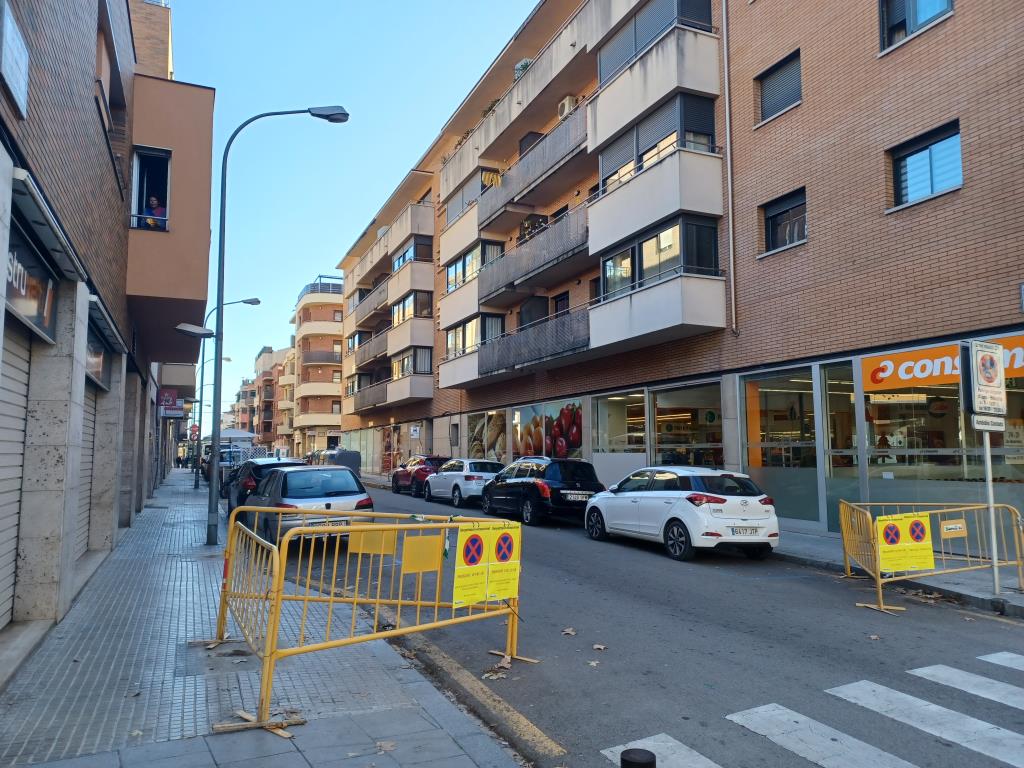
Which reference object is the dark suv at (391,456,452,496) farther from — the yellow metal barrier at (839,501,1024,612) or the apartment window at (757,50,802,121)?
the yellow metal barrier at (839,501,1024,612)

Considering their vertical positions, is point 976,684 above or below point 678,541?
below

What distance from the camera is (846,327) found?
13883 mm

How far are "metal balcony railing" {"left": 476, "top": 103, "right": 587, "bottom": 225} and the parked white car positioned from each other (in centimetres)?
925

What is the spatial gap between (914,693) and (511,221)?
23170mm

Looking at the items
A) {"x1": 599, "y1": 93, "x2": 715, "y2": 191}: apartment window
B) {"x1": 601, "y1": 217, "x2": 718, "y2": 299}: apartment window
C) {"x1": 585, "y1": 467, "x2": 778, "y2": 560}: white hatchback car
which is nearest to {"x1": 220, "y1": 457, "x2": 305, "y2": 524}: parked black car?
{"x1": 585, "y1": 467, "x2": 778, "y2": 560}: white hatchback car

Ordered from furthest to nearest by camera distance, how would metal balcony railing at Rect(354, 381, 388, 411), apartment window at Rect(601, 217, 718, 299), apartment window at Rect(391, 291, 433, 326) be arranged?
metal balcony railing at Rect(354, 381, 388, 411), apartment window at Rect(391, 291, 433, 326), apartment window at Rect(601, 217, 718, 299)

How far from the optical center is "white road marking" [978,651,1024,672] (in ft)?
19.8

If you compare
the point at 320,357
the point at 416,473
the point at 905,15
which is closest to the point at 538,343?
the point at 416,473

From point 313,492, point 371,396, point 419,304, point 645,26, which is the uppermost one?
point 645,26

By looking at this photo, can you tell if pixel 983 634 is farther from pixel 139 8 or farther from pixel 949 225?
pixel 139 8

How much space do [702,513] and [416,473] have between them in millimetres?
15508

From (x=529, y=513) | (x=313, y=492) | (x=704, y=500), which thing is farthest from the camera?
(x=529, y=513)

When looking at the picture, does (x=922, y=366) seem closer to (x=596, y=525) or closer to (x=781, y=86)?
(x=596, y=525)

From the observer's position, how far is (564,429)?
76.4ft
